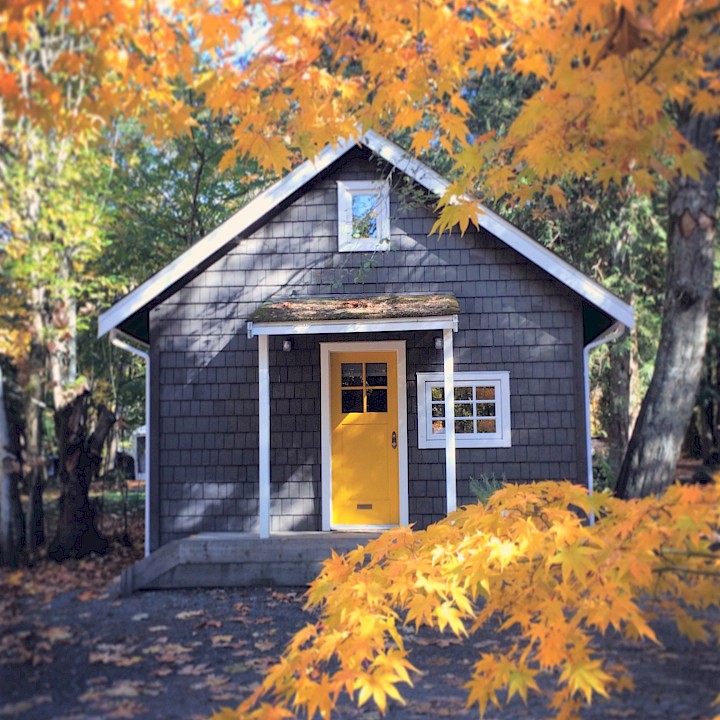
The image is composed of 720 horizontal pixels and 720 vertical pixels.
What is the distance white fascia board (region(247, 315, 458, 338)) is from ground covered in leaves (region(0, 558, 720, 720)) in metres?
2.70

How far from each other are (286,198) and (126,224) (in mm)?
2039

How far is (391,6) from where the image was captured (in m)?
2.65

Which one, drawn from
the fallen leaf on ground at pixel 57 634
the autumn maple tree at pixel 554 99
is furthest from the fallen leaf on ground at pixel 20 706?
the autumn maple tree at pixel 554 99

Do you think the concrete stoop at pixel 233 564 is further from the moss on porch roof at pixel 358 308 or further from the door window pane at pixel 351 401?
Answer: the moss on porch roof at pixel 358 308

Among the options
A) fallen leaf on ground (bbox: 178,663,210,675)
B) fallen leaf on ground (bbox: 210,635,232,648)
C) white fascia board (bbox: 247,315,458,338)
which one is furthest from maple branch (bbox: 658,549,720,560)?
white fascia board (bbox: 247,315,458,338)

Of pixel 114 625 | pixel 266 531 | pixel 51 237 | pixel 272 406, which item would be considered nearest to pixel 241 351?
pixel 272 406

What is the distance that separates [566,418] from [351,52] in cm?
592

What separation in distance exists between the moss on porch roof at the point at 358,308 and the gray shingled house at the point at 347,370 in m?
0.18

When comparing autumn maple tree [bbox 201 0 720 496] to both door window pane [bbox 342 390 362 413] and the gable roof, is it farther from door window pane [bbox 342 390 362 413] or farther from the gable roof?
door window pane [bbox 342 390 362 413]

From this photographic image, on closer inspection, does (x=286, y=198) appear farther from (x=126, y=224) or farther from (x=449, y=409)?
(x=449, y=409)

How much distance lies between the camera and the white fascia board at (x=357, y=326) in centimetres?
722

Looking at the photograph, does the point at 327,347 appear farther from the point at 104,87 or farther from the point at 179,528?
the point at 104,87

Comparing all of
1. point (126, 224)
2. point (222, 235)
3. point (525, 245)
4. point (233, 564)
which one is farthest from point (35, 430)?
point (525, 245)

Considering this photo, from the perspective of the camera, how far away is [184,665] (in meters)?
4.80
